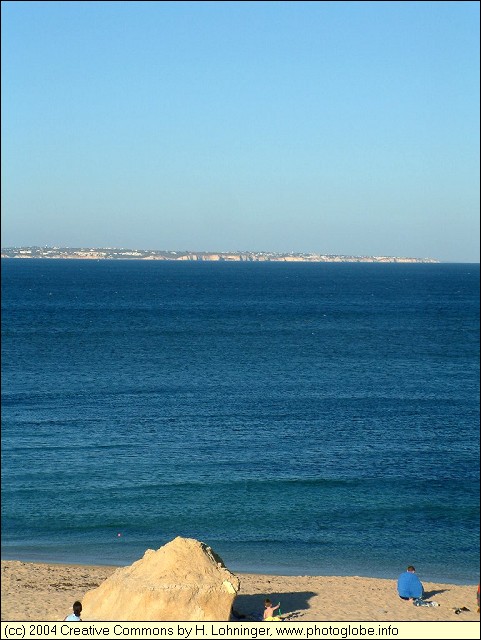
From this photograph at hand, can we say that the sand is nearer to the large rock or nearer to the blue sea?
the large rock

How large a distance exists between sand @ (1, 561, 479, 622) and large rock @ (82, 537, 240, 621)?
5.48ft

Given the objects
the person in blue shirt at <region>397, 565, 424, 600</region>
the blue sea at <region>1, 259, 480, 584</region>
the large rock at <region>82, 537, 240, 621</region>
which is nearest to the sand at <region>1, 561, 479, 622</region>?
the person in blue shirt at <region>397, 565, 424, 600</region>

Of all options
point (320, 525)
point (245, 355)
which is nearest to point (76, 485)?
point (320, 525)

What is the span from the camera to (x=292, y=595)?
21.9 m

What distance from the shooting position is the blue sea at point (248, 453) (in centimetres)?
2973

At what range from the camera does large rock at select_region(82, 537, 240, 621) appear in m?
16.7

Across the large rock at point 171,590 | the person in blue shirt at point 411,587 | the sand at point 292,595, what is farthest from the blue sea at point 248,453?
the large rock at point 171,590

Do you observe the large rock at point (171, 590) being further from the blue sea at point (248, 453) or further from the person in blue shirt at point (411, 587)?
the blue sea at point (248, 453)

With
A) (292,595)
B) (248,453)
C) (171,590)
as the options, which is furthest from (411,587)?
(248,453)

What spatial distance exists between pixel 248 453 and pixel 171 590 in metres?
24.3

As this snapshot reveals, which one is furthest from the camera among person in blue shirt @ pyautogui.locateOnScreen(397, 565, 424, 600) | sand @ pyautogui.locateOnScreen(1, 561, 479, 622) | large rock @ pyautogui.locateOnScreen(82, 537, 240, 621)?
person in blue shirt @ pyautogui.locateOnScreen(397, 565, 424, 600)

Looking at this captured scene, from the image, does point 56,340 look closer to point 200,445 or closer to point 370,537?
point 200,445

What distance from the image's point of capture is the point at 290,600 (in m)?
21.2

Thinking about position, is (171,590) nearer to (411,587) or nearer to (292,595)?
(292,595)
